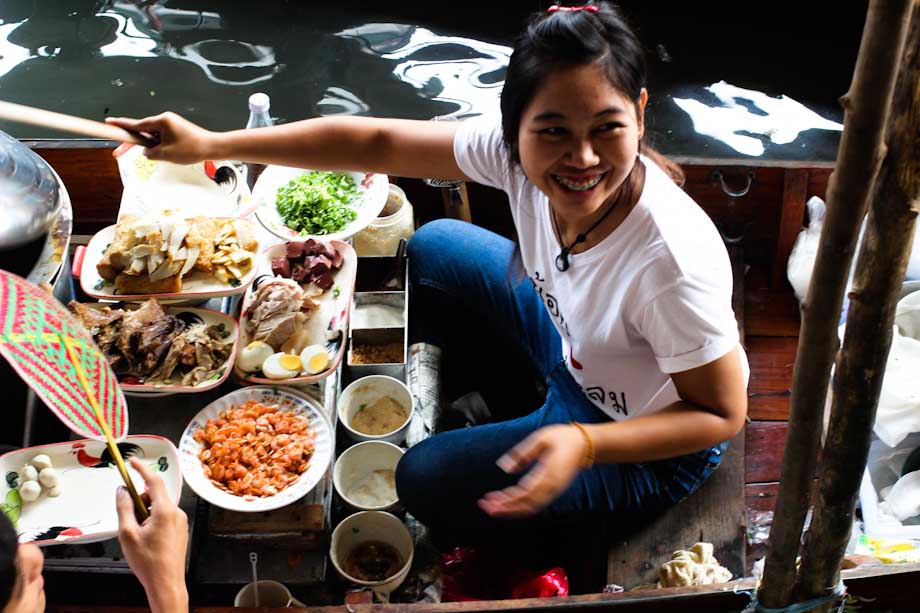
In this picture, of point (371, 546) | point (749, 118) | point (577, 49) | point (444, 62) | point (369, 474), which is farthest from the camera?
point (444, 62)

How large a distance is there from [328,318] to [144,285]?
0.50 meters

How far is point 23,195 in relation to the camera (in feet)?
6.72

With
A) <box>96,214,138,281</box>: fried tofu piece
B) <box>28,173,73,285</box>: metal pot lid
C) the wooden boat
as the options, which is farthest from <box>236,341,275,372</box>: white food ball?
the wooden boat

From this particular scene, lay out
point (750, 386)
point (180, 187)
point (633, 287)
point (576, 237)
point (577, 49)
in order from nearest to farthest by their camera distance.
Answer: point (577, 49) → point (633, 287) → point (576, 237) → point (180, 187) → point (750, 386)

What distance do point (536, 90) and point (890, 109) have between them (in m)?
0.70

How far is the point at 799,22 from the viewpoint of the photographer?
3984mm

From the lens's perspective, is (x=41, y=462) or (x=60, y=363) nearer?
(x=60, y=363)

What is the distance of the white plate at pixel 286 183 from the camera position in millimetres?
2574

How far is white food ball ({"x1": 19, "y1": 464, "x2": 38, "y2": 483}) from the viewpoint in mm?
2029

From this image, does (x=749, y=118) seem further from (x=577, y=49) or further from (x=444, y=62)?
(x=577, y=49)

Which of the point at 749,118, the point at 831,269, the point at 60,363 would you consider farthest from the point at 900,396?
the point at 60,363

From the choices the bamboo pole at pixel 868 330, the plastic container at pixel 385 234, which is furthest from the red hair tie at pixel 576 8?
the plastic container at pixel 385 234

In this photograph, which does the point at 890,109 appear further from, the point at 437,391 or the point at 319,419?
the point at 437,391

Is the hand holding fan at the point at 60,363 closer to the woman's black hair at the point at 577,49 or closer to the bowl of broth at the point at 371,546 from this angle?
the bowl of broth at the point at 371,546
